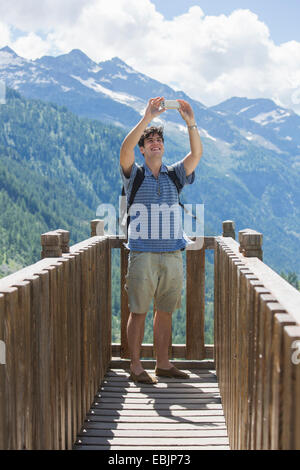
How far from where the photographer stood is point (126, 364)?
5.05 metres

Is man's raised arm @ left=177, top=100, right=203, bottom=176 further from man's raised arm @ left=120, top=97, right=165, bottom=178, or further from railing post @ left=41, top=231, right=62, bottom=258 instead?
railing post @ left=41, top=231, right=62, bottom=258

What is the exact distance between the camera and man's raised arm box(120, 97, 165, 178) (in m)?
3.84

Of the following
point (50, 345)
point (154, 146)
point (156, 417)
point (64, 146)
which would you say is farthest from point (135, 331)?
point (64, 146)

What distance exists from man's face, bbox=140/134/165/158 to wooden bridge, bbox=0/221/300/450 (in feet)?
2.82

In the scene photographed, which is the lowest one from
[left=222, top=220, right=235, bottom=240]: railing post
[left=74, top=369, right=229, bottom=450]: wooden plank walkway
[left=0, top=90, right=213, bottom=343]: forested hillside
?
[left=74, top=369, right=229, bottom=450]: wooden plank walkway

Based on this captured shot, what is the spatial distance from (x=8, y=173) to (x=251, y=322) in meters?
111

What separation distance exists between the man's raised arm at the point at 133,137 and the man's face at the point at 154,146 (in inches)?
8.3

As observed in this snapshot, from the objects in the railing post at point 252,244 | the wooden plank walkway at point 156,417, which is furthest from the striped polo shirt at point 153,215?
the wooden plank walkway at point 156,417

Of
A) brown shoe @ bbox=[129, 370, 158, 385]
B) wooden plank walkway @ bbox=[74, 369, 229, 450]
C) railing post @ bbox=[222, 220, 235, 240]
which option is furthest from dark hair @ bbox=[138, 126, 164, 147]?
wooden plank walkway @ bbox=[74, 369, 229, 450]

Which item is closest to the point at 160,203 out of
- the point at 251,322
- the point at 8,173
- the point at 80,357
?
the point at 80,357

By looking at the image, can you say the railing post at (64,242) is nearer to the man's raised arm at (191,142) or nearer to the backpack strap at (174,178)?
the backpack strap at (174,178)

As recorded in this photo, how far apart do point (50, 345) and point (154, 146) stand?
2.08m

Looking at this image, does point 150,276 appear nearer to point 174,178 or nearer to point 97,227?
point 174,178
